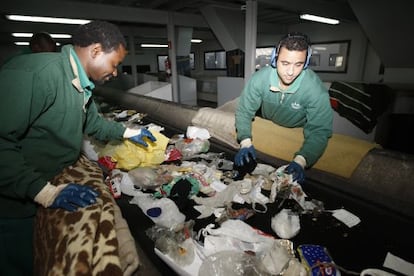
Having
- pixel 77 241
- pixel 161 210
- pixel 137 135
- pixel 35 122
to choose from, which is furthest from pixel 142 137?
pixel 77 241

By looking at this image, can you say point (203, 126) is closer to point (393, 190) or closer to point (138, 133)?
point (138, 133)

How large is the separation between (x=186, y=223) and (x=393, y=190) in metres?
1.33

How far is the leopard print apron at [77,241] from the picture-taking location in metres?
0.91

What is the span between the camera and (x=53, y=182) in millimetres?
1192

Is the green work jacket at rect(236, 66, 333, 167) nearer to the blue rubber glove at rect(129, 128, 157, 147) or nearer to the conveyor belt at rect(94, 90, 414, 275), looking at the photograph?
the conveyor belt at rect(94, 90, 414, 275)

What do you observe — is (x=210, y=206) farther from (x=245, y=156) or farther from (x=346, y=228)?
(x=346, y=228)

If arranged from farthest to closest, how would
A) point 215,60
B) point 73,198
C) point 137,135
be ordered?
point 215,60
point 137,135
point 73,198

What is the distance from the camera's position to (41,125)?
41.1 inches

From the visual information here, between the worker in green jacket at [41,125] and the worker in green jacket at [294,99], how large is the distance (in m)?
1.13

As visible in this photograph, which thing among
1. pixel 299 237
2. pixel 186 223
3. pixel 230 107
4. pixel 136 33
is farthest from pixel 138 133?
pixel 136 33

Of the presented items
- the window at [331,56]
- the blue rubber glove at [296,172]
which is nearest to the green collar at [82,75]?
the blue rubber glove at [296,172]

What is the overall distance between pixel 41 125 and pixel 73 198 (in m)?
0.37

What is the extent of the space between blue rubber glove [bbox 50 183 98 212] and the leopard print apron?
0.03m

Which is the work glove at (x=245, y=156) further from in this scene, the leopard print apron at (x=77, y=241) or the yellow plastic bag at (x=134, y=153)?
the leopard print apron at (x=77, y=241)
